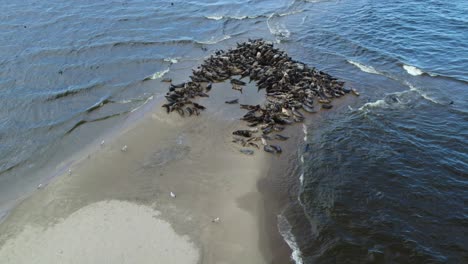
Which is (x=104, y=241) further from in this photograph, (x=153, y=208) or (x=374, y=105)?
(x=374, y=105)

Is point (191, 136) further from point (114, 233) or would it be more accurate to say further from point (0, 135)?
point (0, 135)

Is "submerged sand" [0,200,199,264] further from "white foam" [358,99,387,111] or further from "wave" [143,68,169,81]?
"white foam" [358,99,387,111]

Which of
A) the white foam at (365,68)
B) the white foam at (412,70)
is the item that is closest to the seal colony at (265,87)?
the white foam at (365,68)

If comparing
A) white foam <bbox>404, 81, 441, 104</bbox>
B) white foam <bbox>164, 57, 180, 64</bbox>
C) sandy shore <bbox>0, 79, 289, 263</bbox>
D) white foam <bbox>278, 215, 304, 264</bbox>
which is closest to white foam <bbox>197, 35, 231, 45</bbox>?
white foam <bbox>164, 57, 180, 64</bbox>

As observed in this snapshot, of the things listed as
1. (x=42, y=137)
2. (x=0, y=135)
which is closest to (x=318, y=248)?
(x=42, y=137)

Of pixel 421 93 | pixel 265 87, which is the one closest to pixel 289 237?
pixel 265 87
